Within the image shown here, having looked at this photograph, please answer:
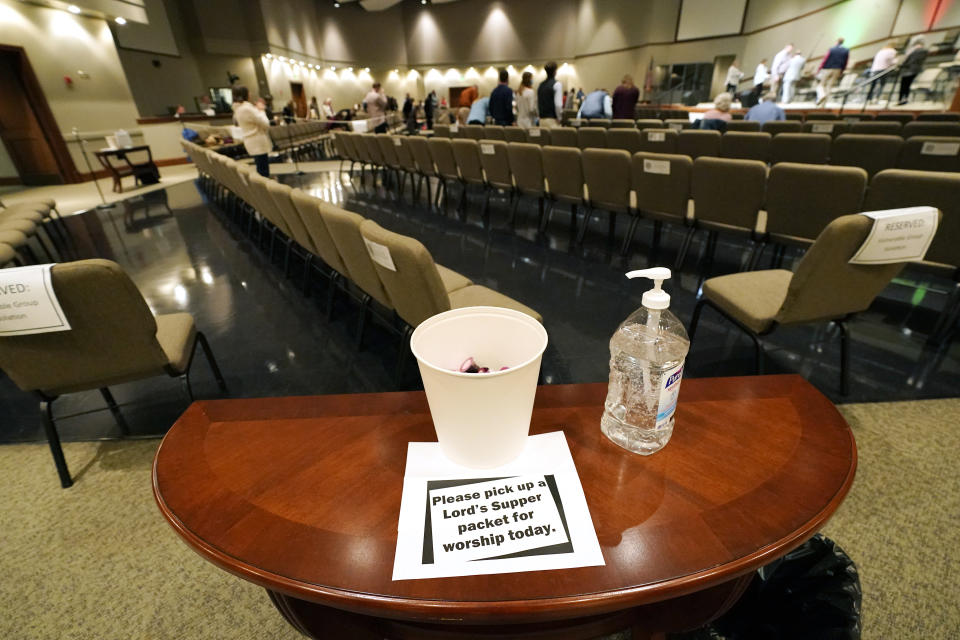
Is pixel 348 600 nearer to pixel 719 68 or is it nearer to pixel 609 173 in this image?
pixel 609 173

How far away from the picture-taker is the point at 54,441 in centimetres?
161

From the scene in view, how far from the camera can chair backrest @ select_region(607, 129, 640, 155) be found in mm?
4711

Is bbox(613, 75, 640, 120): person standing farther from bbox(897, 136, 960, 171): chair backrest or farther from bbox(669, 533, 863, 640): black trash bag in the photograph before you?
bbox(669, 533, 863, 640): black trash bag

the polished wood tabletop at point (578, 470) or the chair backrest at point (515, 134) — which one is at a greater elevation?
the chair backrest at point (515, 134)

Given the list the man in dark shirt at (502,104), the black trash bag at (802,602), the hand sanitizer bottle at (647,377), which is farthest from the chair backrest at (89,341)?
the man in dark shirt at (502,104)

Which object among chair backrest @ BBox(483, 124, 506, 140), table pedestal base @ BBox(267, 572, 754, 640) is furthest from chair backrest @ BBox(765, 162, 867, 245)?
chair backrest @ BBox(483, 124, 506, 140)

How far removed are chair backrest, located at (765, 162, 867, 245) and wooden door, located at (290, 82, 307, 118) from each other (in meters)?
19.1

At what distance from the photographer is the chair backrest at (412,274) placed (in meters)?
1.39

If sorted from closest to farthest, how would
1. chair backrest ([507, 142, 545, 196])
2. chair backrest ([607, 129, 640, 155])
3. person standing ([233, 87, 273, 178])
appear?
chair backrest ([507, 142, 545, 196]) → chair backrest ([607, 129, 640, 155]) → person standing ([233, 87, 273, 178])

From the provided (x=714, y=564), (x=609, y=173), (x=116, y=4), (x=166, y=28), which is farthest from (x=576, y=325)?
(x=166, y=28)

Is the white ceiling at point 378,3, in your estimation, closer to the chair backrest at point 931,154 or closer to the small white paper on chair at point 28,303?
the chair backrest at point 931,154

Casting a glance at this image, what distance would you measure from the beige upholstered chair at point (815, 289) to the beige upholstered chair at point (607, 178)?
1.50 metres

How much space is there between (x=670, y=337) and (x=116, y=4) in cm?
1303

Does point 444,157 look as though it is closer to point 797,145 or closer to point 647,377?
point 797,145
